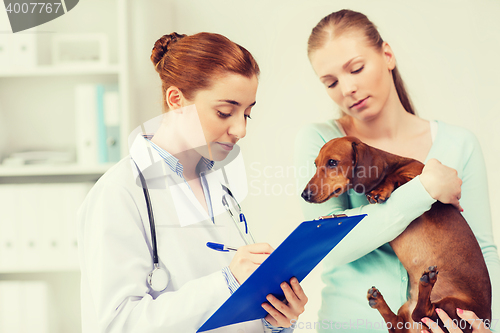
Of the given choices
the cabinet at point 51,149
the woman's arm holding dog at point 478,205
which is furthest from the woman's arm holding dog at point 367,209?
the cabinet at point 51,149

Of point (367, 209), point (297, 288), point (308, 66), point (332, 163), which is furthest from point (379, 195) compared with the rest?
point (308, 66)

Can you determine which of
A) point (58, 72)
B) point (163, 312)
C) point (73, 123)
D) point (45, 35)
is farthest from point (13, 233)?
point (163, 312)

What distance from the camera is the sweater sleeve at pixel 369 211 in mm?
1047

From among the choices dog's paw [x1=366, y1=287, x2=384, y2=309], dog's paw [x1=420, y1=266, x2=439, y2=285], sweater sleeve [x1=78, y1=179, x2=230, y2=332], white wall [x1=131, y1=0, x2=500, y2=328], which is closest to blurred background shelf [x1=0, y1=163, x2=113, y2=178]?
white wall [x1=131, y1=0, x2=500, y2=328]

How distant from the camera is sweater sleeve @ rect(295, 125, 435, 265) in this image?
105 centimetres

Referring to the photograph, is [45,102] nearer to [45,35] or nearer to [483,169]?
[45,35]

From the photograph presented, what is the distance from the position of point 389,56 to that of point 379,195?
1.57 ft

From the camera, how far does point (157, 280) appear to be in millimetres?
824

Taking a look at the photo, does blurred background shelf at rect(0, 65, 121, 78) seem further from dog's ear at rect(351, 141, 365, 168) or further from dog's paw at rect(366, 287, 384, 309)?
dog's paw at rect(366, 287, 384, 309)

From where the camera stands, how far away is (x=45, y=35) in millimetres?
1531

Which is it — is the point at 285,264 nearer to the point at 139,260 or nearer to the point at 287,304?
the point at 287,304

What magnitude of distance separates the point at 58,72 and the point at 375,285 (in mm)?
1325

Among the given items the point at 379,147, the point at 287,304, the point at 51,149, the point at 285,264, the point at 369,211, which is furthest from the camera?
the point at 51,149

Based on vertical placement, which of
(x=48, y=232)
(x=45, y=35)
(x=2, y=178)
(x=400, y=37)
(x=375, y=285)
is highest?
(x=45, y=35)
